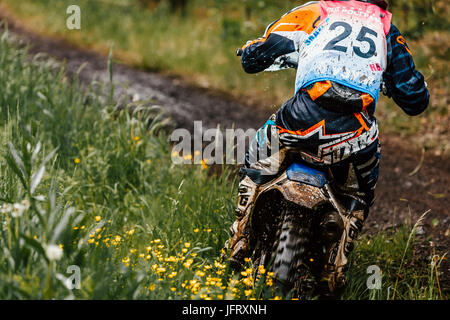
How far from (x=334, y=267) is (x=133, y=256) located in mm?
1015

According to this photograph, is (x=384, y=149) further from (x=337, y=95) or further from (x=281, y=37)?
(x=337, y=95)

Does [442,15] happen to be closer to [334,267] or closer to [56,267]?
[334,267]

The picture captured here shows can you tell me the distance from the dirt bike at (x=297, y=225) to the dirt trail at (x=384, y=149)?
98cm

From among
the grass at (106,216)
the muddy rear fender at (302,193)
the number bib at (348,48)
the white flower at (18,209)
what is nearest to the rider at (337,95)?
the number bib at (348,48)

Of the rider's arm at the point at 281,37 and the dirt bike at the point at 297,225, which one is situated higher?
the rider's arm at the point at 281,37

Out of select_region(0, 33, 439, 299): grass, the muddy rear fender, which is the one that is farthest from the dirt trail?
the muddy rear fender

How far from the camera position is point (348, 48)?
86.0 inches

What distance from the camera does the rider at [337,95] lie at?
86.0 inches

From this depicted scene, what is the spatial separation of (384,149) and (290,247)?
11.5ft

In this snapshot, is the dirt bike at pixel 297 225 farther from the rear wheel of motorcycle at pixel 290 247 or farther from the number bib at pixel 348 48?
the number bib at pixel 348 48

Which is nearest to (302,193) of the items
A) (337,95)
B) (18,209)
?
(337,95)

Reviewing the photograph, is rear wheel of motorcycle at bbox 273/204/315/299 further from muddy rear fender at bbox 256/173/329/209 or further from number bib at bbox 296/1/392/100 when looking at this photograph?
number bib at bbox 296/1/392/100

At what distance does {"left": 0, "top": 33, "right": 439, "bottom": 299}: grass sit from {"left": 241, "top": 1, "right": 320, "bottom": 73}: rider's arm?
93cm

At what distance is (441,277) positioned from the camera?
120 inches
